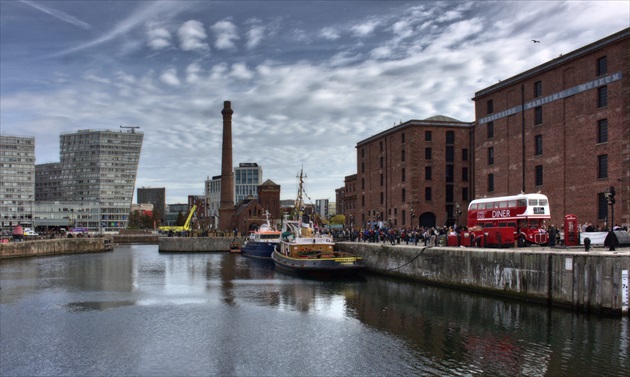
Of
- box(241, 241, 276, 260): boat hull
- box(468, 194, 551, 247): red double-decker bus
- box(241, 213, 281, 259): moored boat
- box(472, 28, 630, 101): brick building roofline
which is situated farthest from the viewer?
box(241, 213, 281, 259): moored boat

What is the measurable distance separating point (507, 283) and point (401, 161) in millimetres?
42988

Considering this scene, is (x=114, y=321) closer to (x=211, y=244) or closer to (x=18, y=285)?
(x=18, y=285)

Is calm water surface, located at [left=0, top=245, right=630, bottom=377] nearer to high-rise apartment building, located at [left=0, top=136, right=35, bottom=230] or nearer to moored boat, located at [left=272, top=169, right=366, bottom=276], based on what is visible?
moored boat, located at [left=272, top=169, right=366, bottom=276]

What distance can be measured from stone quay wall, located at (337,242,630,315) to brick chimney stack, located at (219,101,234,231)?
264 feet

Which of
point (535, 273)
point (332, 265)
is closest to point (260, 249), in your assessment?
point (332, 265)

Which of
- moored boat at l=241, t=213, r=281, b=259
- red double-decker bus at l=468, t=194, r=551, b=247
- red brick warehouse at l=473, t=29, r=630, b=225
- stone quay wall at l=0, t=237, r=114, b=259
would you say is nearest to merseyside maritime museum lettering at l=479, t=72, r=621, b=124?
red brick warehouse at l=473, t=29, r=630, b=225

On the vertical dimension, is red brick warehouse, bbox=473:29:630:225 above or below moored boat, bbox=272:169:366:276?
above

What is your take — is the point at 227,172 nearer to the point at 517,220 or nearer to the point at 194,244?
the point at 194,244

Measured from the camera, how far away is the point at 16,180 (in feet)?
621

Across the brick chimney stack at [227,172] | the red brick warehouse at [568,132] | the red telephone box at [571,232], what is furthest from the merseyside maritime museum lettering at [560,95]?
the brick chimney stack at [227,172]

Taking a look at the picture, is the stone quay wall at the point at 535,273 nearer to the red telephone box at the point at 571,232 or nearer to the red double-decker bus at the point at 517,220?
the red telephone box at the point at 571,232

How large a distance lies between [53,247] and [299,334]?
74920 millimetres

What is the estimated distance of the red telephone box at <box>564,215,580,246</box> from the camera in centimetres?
3422

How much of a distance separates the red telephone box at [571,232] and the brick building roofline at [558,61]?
16.7 meters
